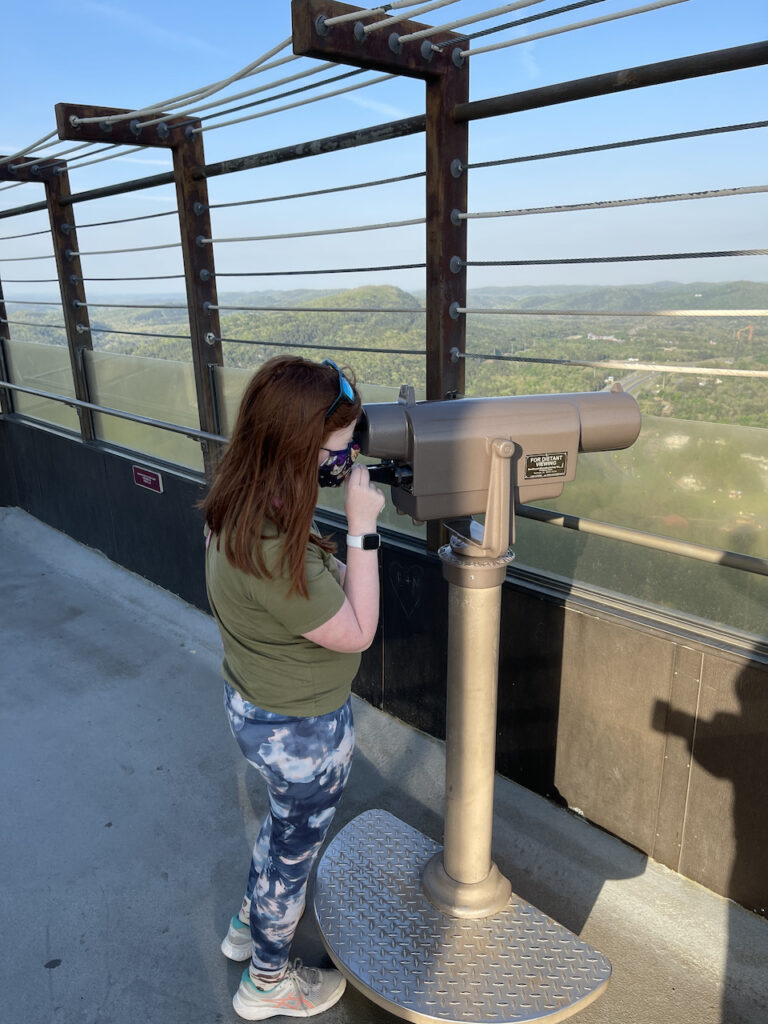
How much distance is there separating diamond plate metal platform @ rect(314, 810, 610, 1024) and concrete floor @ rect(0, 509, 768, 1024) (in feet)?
0.55

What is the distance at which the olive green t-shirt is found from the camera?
1.32 m

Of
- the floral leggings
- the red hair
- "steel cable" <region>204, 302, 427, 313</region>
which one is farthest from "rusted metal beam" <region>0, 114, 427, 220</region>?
the floral leggings

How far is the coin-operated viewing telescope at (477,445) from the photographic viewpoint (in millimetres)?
1398

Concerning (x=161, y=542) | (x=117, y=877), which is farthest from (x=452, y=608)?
(x=161, y=542)

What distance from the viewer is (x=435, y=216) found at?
2266mm

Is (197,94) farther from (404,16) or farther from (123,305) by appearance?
(123,305)

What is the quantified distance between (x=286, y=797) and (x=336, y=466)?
69cm

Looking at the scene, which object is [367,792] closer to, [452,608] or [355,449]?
[452,608]

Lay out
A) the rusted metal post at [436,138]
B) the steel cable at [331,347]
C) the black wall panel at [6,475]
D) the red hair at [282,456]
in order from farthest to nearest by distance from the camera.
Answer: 1. the black wall panel at [6,475]
2. the steel cable at [331,347]
3. the rusted metal post at [436,138]
4. the red hair at [282,456]

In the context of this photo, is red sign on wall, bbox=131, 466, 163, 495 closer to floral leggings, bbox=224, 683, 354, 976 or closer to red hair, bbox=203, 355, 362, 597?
floral leggings, bbox=224, 683, 354, 976

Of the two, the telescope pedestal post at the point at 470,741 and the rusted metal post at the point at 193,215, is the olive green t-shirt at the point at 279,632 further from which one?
the rusted metal post at the point at 193,215

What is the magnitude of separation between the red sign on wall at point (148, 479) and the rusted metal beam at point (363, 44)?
247cm

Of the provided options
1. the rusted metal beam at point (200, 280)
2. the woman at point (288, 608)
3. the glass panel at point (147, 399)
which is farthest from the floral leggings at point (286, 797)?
the glass panel at point (147, 399)

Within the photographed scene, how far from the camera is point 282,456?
1.29 metres
